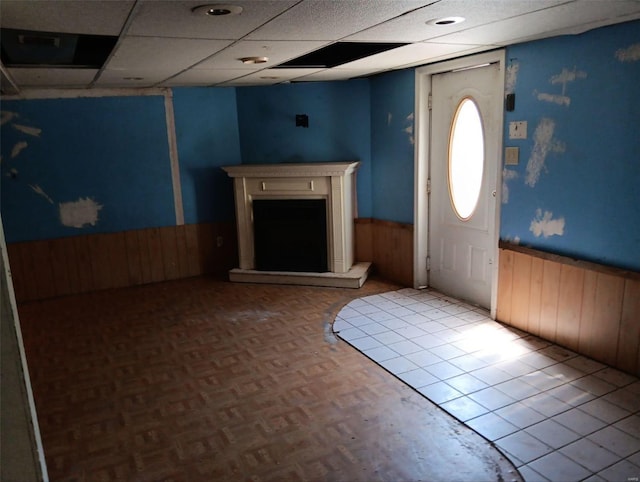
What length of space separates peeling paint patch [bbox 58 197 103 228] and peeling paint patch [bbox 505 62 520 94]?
428 centimetres

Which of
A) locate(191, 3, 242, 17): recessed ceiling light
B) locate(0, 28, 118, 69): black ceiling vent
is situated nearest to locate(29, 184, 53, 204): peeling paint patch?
locate(0, 28, 118, 69): black ceiling vent

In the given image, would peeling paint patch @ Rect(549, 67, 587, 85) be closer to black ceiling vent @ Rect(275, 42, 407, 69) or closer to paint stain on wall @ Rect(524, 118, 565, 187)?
paint stain on wall @ Rect(524, 118, 565, 187)

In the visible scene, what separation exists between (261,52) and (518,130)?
6.63 feet

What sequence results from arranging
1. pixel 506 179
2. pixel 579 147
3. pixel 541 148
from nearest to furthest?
pixel 579 147, pixel 541 148, pixel 506 179

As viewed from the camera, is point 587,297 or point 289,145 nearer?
point 587,297

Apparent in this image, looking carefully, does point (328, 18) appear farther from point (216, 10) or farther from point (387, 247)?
point (387, 247)

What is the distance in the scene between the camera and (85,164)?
5262 mm

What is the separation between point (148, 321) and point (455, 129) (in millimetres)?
3333

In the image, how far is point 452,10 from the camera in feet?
8.06

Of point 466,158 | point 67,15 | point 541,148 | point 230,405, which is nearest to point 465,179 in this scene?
point 466,158

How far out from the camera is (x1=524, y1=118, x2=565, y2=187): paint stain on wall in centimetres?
348

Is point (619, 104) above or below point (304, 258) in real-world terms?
above

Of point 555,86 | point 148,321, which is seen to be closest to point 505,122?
point 555,86

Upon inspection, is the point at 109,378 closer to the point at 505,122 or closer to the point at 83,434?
the point at 83,434
